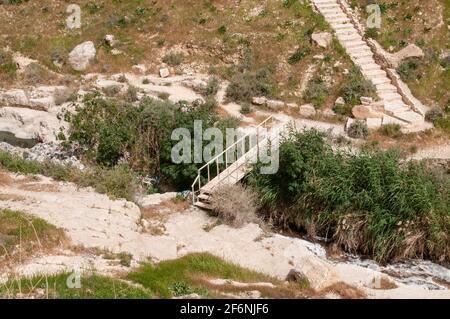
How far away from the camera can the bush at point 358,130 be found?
22.0 meters

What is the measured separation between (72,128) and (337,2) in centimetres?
1396

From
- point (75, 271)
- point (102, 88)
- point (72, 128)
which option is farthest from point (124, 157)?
point (75, 271)

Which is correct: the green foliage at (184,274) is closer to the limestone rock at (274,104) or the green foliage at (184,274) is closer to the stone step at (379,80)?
the limestone rock at (274,104)

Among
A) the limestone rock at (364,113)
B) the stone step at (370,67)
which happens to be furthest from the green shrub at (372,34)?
the limestone rock at (364,113)

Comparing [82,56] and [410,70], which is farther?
[82,56]

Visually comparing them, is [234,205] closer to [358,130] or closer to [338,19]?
[358,130]

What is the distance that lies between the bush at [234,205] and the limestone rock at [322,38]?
10451 mm

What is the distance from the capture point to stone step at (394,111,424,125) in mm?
22297

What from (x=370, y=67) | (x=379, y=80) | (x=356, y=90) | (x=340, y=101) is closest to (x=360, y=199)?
(x=340, y=101)

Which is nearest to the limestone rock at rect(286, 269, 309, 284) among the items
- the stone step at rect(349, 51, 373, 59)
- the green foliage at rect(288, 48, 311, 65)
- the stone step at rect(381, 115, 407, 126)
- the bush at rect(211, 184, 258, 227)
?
the bush at rect(211, 184, 258, 227)

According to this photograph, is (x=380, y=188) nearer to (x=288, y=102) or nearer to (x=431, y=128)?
(x=431, y=128)

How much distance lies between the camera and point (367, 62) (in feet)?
82.6

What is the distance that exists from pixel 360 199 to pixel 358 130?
570 cm

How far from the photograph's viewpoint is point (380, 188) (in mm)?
16891
